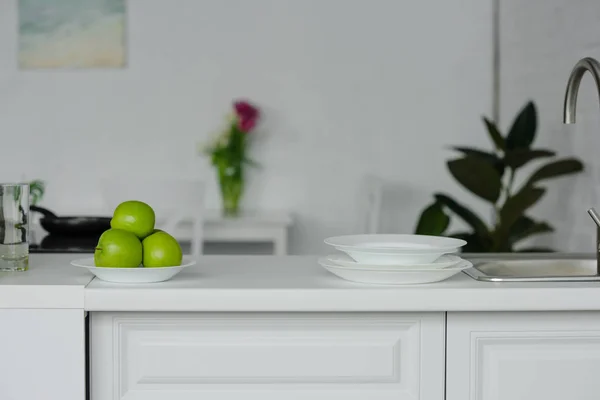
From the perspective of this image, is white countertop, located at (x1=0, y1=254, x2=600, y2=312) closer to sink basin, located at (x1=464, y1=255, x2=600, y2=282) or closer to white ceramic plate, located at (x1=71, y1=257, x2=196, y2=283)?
white ceramic plate, located at (x1=71, y1=257, x2=196, y2=283)

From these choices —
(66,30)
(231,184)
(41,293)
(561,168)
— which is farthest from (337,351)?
(66,30)

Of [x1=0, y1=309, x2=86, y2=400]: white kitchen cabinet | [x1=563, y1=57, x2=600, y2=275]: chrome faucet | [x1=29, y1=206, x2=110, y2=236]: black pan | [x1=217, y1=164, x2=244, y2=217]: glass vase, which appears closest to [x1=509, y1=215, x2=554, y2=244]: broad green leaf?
[x1=217, y1=164, x2=244, y2=217]: glass vase

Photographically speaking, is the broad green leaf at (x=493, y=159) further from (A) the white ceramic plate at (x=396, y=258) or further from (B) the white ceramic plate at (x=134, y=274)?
(B) the white ceramic plate at (x=134, y=274)

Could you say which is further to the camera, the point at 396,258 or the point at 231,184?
the point at 231,184

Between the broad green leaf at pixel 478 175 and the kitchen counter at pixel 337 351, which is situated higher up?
the broad green leaf at pixel 478 175

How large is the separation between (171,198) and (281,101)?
3.80 ft

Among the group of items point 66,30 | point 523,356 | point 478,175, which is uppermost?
point 66,30

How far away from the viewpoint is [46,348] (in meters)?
1.23

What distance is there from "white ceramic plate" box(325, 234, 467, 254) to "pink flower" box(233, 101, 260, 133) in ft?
8.20

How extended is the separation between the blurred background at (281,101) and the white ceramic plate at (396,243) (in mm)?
2514

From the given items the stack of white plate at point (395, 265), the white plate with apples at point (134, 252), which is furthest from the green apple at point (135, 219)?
the stack of white plate at point (395, 265)

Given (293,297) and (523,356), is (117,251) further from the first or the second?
(523,356)

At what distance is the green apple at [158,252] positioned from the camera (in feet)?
4.18

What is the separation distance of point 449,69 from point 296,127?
2.85ft
